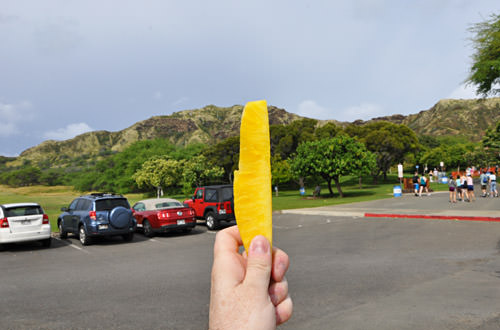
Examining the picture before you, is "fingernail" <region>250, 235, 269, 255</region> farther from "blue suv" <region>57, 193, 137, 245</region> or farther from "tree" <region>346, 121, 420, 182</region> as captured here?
"tree" <region>346, 121, 420, 182</region>

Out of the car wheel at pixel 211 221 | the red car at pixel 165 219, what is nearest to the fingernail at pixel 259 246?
the red car at pixel 165 219

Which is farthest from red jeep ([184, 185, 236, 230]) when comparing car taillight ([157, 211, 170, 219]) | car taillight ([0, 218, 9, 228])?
car taillight ([0, 218, 9, 228])

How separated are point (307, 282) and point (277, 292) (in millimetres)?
6015

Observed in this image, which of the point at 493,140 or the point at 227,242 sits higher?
the point at 493,140

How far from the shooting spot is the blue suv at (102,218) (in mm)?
13422

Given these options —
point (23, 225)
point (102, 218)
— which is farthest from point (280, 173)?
point (23, 225)

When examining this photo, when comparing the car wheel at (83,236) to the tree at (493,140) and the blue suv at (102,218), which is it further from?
the tree at (493,140)

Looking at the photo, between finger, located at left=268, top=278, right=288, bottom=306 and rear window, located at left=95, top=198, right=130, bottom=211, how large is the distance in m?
13.8

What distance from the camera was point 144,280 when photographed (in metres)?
7.82

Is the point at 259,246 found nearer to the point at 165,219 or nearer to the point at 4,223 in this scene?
the point at 165,219

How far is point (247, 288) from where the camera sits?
50.0 inches

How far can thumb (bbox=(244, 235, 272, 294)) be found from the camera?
119 centimetres

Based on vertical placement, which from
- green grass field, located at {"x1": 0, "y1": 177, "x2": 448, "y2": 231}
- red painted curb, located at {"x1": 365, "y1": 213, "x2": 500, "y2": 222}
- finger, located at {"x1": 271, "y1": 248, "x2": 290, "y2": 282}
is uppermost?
finger, located at {"x1": 271, "y1": 248, "x2": 290, "y2": 282}

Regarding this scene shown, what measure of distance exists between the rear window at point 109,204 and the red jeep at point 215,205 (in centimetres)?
409
